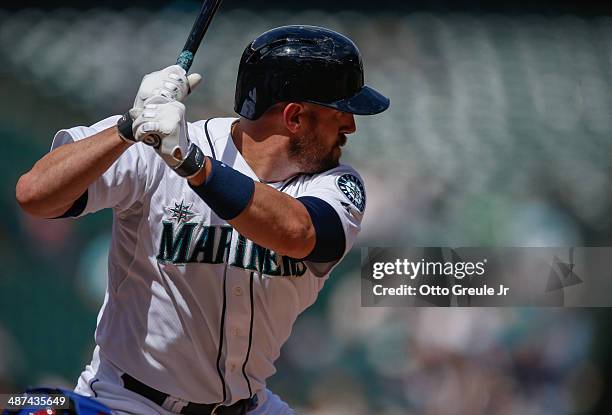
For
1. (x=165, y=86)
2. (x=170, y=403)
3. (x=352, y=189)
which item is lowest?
(x=170, y=403)

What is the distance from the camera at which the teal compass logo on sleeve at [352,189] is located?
2.32 meters

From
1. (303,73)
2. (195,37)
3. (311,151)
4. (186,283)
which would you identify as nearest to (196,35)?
(195,37)

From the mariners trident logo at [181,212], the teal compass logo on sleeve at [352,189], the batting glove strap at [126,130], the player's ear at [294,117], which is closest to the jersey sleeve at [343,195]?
the teal compass logo on sleeve at [352,189]

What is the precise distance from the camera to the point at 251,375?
8.01 feet

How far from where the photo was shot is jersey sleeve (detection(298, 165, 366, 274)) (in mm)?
2240

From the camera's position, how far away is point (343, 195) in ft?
7.53

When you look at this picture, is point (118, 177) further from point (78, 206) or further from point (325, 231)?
point (325, 231)

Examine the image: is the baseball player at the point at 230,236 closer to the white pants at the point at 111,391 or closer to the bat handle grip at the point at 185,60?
the white pants at the point at 111,391

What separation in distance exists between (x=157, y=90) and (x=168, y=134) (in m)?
0.14

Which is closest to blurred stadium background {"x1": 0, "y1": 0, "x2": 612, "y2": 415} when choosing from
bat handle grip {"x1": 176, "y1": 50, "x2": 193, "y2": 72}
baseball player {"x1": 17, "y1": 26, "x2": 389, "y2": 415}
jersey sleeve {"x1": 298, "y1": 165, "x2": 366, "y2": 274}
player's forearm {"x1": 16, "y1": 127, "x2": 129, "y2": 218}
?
baseball player {"x1": 17, "y1": 26, "x2": 389, "y2": 415}

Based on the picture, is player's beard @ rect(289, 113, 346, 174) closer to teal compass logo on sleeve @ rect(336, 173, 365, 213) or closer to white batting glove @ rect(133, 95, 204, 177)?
teal compass logo on sleeve @ rect(336, 173, 365, 213)

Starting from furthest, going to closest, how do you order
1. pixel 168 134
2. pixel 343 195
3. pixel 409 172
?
pixel 409 172 → pixel 343 195 → pixel 168 134

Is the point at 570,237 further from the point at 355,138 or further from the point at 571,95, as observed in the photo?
the point at 355,138

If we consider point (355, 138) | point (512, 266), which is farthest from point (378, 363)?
point (355, 138)
